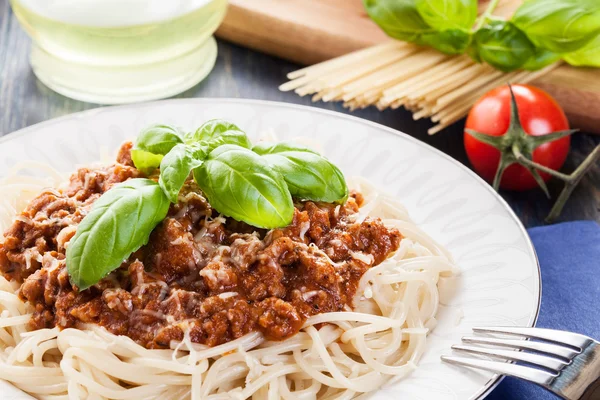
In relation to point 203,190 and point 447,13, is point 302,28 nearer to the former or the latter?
point 447,13

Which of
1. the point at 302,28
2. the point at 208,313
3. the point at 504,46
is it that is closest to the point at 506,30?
the point at 504,46

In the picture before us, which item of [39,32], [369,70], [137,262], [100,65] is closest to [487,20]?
[369,70]

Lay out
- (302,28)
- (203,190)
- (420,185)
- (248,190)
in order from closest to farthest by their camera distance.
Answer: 1. (248,190)
2. (203,190)
3. (420,185)
4. (302,28)

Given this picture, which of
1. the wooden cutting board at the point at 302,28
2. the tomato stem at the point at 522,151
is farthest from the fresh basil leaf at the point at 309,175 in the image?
the wooden cutting board at the point at 302,28

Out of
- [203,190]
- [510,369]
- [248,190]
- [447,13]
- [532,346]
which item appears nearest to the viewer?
[510,369]

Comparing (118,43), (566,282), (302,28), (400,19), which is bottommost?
(118,43)

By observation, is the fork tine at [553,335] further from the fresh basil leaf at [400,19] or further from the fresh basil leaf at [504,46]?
the fresh basil leaf at [400,19]
